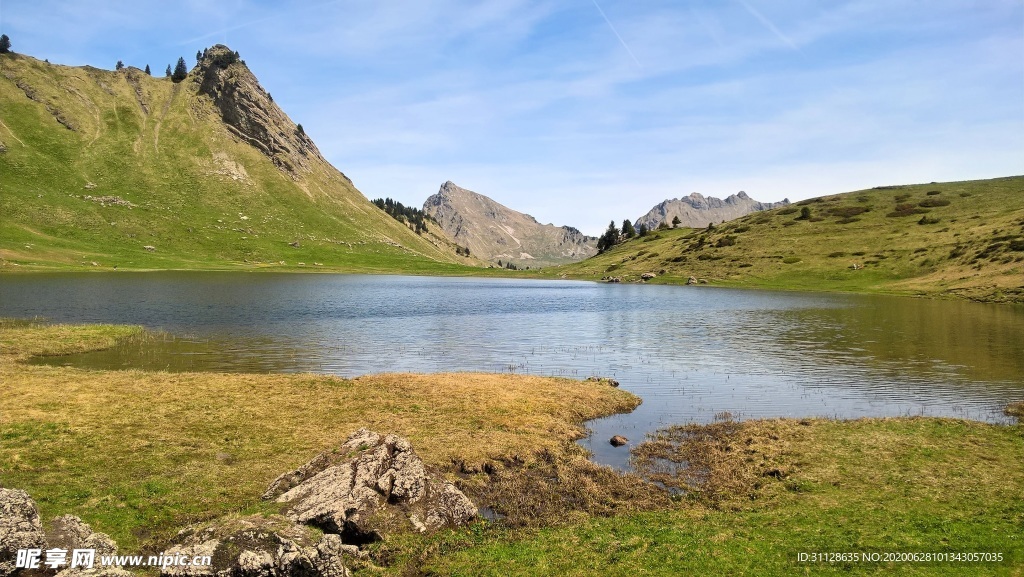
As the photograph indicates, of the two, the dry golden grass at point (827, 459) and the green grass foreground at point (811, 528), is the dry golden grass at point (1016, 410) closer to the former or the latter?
the dry golden grass at point (827, 459)

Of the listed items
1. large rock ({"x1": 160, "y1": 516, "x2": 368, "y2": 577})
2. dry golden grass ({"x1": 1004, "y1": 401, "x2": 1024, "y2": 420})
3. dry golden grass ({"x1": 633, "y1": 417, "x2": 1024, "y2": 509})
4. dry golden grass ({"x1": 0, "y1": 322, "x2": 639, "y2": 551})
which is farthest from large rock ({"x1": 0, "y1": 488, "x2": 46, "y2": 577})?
dry golden grass ({"x1": 1004, "y1": 401, "x2": 1024, "y2": 420})

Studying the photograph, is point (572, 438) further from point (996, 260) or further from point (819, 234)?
point (819, 234)

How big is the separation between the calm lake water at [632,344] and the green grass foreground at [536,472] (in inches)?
196

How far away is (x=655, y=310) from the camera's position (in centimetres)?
10431

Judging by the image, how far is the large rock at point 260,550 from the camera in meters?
13.5

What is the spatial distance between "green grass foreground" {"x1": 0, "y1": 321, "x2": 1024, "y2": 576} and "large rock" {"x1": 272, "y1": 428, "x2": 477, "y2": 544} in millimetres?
789

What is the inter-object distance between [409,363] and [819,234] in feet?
627

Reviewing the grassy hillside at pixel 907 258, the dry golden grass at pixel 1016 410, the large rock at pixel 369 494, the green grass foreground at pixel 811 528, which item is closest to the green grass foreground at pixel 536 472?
the green grass foreground at pixel 811 528

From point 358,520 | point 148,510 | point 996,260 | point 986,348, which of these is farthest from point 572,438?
point 996,260

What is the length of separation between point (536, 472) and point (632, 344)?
41.9m

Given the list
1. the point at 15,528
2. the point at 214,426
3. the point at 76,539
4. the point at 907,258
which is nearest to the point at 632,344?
the point at 214,426

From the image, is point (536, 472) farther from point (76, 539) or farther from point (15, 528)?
point (15, 528)

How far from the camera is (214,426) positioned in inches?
1109

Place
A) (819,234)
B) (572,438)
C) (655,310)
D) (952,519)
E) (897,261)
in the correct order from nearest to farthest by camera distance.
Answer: (952,519), (572,438), (655,310), (897,261), (819,234)
